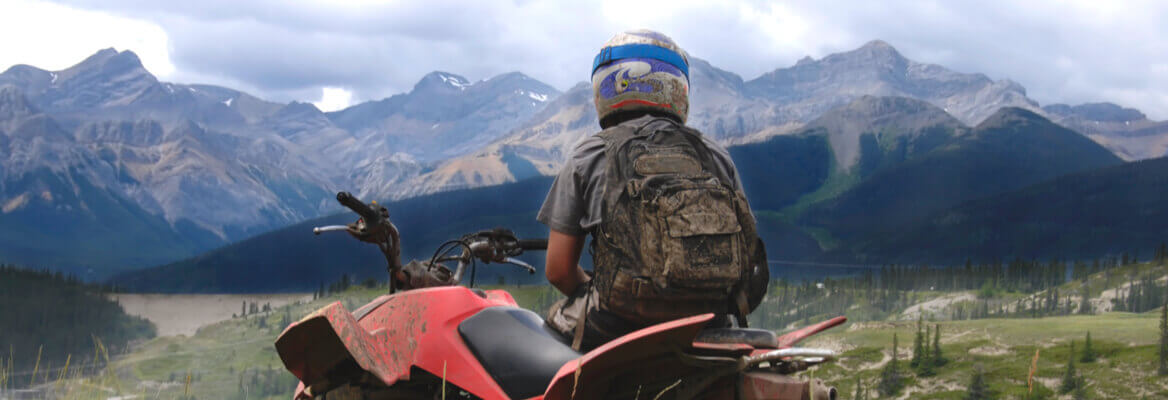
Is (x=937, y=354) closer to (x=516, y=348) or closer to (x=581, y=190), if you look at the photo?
(x=516, y=348)

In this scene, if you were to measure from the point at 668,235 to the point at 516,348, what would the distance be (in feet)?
4.14

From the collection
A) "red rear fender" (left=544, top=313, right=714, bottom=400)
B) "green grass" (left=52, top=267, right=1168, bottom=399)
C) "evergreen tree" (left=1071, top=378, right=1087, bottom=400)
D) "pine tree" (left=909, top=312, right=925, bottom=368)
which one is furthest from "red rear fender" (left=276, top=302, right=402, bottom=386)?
"pine tree" (left=909, top=312, right=925, bottom=368)

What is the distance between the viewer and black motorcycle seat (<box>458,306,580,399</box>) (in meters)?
4.34

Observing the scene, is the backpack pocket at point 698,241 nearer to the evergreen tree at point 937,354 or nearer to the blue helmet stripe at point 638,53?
the blue helmet stripe at point 638,53

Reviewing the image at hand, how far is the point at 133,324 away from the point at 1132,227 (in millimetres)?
124771

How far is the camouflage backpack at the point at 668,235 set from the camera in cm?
376

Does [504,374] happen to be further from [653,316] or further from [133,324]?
[133,324]

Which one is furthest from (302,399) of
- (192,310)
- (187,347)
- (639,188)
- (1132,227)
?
(1132,227)

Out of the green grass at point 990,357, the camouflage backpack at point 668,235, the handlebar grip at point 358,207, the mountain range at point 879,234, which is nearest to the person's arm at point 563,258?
the camouflage backpack at point 668,235

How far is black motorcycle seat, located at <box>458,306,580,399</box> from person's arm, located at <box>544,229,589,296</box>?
32 cm

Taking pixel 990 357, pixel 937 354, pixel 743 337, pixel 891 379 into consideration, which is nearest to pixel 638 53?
pixel 743 337

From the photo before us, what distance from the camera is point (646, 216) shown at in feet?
12.6

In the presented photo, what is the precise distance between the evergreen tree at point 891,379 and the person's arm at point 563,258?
10493 mm

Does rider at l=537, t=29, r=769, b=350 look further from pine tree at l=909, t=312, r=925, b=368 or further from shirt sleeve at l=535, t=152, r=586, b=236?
pine tree at l=909, t=312, r=925, b=368
